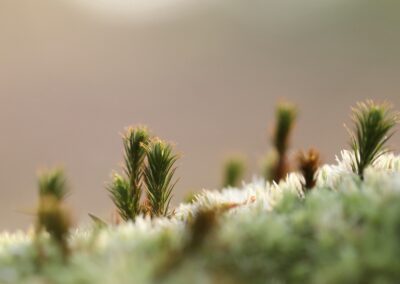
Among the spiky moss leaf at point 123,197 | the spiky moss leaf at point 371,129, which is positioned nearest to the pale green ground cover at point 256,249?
the spiky moss leaf at point 371,129

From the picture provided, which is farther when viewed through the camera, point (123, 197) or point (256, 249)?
point (123, 197)

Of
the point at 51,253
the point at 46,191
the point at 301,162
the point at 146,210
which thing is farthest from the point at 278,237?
the point at 46,191

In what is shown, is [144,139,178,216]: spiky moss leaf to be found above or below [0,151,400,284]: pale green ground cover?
above

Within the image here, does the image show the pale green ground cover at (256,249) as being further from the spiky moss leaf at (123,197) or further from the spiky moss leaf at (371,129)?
the spiky moss leaf at (123,197)

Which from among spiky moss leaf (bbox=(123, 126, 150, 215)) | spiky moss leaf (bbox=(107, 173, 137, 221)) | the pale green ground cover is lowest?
the pale green ground cover

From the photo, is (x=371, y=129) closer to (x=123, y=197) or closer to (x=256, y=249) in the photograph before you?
(x=256, y=249)

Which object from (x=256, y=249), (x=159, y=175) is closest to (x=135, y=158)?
(x=159, y=175)

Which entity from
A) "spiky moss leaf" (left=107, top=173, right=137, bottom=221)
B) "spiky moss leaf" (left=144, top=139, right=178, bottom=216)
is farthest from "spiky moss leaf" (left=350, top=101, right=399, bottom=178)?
"spiky moss leaf" (left=107, top=173, right=137, bottom=221)

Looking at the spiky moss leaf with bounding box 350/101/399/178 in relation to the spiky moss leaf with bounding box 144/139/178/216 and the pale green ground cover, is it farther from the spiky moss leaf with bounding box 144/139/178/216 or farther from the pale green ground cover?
the spiky moss leaf with bounding box 144/139/178/216

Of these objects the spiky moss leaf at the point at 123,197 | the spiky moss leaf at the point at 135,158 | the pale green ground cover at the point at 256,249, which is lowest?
the pale green ground cover at the point at 256,249
